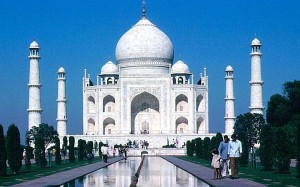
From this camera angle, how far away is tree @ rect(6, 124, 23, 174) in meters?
15.4

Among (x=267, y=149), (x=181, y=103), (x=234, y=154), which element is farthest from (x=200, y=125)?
(x=234, y=154)

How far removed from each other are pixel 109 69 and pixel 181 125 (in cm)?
714

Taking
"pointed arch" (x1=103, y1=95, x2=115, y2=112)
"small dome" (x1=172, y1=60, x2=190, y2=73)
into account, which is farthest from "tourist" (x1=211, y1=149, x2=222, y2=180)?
"small dome" (x1=172, y1=60, x2=190, y2=73)

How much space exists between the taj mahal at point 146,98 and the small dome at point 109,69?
82 mm

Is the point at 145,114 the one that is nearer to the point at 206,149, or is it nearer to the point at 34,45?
the point at 34,45

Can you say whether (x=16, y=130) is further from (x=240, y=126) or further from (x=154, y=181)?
(x=240, y=126)

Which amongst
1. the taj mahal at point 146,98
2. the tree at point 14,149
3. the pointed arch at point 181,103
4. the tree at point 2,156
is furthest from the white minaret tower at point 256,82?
the tree at point 2,156

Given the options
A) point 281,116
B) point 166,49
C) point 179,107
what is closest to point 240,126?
point 281,116

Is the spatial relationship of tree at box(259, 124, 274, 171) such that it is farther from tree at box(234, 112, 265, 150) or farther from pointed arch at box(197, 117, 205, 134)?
pointed arch at box(197, 117, 205, 134)

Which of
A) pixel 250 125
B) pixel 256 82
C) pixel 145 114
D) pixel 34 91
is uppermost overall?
pixel 256 82

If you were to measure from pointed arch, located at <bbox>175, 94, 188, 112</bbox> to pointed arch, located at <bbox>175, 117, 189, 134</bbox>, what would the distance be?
70 cm

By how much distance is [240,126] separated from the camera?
97.8 feet

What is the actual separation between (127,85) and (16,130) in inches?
1067

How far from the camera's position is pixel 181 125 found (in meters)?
43.3
